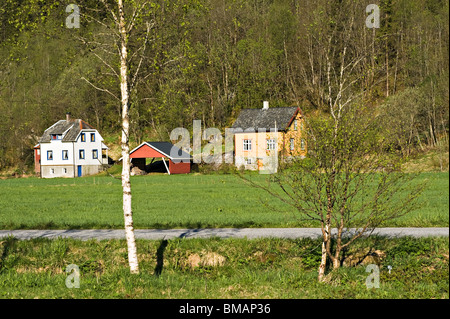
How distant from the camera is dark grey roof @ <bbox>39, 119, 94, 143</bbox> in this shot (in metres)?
53.0

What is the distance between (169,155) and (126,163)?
42137mm

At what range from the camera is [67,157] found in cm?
5456

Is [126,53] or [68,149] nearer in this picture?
[126,53]

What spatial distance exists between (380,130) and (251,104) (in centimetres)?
4885

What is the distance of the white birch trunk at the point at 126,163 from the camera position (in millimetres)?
11586

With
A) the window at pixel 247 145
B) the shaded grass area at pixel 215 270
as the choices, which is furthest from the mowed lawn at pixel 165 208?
the window at pixel 247 145

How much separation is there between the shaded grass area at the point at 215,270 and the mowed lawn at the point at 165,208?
1.60 meters

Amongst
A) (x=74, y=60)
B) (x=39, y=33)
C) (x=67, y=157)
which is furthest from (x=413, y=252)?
(x=67, y=157)

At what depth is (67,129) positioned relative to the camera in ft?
174

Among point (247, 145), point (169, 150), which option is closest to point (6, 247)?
point (169, 150)

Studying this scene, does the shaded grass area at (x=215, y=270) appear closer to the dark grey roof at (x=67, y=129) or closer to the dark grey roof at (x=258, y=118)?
the dark grey roof at (x=67, y=129)

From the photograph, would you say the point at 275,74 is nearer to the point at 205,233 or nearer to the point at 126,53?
the point at 205,233

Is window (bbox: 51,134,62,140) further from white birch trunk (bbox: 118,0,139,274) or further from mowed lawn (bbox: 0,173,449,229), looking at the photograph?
white birch trunk (bbox: 118,0,139,274)

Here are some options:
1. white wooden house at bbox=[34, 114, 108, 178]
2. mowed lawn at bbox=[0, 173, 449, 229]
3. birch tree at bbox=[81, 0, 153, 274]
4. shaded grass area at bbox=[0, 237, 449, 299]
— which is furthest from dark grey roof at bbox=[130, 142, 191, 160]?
birch tree at bbox=[81, 0, 153, 274]
